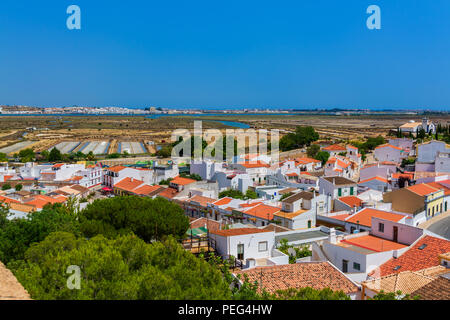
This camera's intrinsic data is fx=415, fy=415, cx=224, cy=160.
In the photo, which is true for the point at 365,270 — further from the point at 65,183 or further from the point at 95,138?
the point at 95,138

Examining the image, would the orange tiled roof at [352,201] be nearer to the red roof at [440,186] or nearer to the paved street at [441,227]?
the paved street at [441,227]

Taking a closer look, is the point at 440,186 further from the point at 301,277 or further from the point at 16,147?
the point at 16,147

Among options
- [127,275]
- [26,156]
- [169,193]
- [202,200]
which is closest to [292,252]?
[127,275]

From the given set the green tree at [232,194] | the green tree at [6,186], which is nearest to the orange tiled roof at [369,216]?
the green tree at [232,194]

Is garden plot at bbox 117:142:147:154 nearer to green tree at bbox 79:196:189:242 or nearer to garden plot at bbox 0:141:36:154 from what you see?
garden plot at bbox 0:141:36:154

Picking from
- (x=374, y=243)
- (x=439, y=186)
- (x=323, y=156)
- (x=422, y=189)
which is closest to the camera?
(x=374, y=243)
